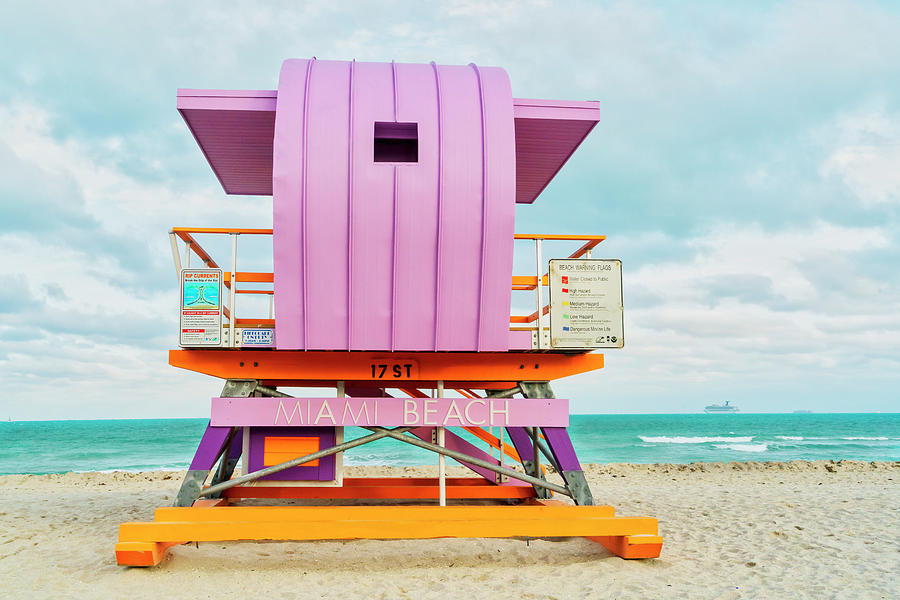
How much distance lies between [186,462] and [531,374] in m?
36.2

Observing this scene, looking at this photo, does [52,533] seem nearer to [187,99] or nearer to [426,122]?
[187,99]

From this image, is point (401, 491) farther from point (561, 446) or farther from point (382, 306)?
point (382, 306)

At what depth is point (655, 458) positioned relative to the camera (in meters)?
42.4

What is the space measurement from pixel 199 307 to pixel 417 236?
8.61ft

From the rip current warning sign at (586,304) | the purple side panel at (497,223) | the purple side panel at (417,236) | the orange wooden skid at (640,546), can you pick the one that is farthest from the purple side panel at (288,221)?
the orange wooden skid at (640,546)

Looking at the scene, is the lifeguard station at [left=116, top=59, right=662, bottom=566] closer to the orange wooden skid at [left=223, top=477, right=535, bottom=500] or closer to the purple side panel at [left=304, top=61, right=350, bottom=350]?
the purple side panel at [left=304, top=61, right=350, bottom=350]

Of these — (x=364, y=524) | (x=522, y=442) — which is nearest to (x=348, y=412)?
(x=364, y=524)

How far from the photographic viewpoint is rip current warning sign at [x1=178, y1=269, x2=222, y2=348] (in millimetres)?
8047

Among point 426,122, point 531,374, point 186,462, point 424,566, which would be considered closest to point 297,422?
point 424,566

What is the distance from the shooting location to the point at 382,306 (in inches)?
317

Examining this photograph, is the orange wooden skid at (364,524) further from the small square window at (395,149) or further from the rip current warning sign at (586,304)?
the small square window at (395,149)

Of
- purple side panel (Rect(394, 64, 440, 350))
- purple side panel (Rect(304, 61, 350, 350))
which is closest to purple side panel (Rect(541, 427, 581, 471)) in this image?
purple side panel (Rect(394, 64, 440, 350))

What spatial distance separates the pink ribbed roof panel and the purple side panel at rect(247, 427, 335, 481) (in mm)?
3844

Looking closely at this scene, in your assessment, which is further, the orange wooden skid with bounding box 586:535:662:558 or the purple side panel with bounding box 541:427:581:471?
the purple side panel with bounding box 541:427:581:471
